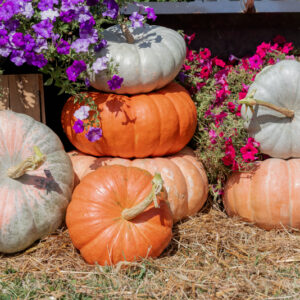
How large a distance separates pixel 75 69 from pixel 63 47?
0.61 ft

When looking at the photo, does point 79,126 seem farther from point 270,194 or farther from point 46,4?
point 270,194

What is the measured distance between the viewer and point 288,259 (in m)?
2.62

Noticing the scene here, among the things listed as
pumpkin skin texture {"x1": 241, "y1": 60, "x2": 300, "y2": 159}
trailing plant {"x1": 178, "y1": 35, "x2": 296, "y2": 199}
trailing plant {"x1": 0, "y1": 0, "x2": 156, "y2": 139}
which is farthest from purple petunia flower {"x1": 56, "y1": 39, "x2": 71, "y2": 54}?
pumpkin skin texture {"x1": 241, "y1": 60, "x2": 300, "y2": 159}

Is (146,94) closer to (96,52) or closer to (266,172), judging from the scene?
(96,52)

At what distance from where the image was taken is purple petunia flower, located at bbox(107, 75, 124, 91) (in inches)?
110

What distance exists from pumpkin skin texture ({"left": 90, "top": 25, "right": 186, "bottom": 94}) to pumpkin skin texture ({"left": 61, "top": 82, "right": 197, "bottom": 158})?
83 millimetres

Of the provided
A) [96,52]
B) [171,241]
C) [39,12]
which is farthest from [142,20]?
[171,241]

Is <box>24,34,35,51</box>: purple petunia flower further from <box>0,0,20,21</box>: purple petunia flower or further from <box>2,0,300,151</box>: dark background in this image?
<box>2,0,300,151</box>: dark background

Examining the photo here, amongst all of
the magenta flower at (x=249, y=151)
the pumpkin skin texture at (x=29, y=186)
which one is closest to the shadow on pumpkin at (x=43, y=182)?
the pumpkin skin texture at (x=29, y=186)

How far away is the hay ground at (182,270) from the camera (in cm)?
225

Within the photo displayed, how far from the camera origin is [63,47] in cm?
276

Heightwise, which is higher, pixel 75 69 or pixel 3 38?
pixel 3 38

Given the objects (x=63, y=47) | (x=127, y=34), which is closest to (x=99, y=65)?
(x=63, y=47)

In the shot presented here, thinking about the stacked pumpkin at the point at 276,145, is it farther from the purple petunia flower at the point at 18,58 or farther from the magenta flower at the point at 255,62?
the purple petunia flower at the point at 18,58
